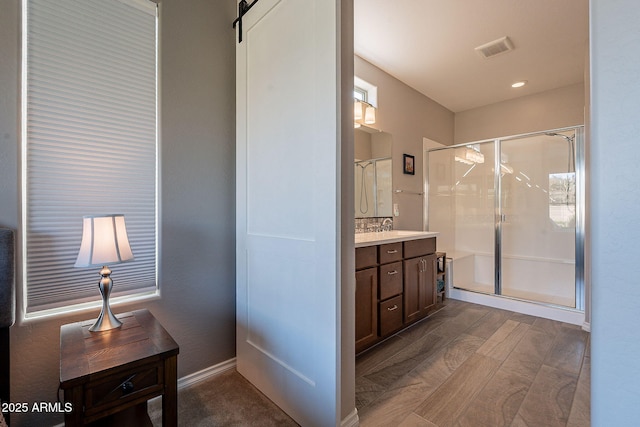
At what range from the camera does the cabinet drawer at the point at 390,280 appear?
2.23 metres

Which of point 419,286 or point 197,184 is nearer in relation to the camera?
point 197,184

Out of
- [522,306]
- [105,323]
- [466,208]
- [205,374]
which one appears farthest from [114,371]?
[466,208]

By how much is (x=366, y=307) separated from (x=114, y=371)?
1.53m

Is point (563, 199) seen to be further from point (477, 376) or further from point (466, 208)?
point (477, 376)

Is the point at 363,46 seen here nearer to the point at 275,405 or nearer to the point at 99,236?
the point at 99,236

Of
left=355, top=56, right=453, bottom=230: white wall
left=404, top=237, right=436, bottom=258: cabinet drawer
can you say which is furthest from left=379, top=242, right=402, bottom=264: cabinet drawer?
left=355, top=56, right=453, bottom=230: white wall

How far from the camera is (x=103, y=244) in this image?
117 cm

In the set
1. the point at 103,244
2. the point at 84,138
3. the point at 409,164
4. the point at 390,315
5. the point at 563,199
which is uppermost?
the point at 409,164

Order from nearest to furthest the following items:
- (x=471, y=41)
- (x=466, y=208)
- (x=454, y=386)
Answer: (x=454, y=386) < (x=471, y=41) < (x=466, y=208)

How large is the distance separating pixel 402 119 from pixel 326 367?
9.52ft

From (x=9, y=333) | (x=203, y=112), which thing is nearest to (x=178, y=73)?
(x=203, y=112)

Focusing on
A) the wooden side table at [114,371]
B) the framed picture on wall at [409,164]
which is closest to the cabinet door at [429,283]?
the framed picture on wall at [409,164]

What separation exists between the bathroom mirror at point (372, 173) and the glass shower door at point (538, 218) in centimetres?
158

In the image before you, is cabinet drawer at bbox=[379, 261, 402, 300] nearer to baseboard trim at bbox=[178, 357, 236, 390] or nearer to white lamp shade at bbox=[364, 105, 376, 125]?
baseboard trim at bbox=[178, 357, 236, 390]
